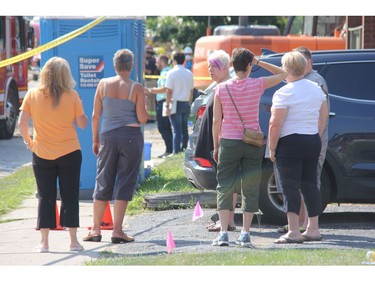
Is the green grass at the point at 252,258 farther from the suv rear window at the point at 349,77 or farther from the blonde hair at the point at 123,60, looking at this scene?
the suv rear window at the point at 349,77

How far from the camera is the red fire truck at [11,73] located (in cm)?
2073

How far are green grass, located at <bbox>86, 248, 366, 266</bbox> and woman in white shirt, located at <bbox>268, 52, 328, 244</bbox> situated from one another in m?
0.90

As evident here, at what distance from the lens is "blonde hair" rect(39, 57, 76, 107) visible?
879 centimetres

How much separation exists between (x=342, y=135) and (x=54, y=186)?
3.02 metres

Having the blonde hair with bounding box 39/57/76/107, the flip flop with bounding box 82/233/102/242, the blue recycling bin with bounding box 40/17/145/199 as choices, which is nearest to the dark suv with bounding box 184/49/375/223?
the flip flop with bounding box 82/233/102/242

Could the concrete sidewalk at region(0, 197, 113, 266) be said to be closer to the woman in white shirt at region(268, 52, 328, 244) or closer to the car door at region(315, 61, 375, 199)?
the woman in white shirt at region(268, 52, 328, 244)

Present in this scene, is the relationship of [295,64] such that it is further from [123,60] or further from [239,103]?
[123,60]

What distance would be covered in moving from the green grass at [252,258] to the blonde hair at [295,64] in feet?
5.70

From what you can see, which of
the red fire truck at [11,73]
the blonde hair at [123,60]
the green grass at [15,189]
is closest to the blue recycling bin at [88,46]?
the green grass at [15,189]

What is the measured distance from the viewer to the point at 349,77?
405 inches

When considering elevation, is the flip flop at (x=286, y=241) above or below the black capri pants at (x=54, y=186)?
below

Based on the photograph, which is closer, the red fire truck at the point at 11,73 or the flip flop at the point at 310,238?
the flip flop at the point at 310,238

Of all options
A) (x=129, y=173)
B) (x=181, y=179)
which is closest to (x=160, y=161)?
(x=181, y=179)

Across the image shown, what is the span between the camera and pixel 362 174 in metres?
10.0
